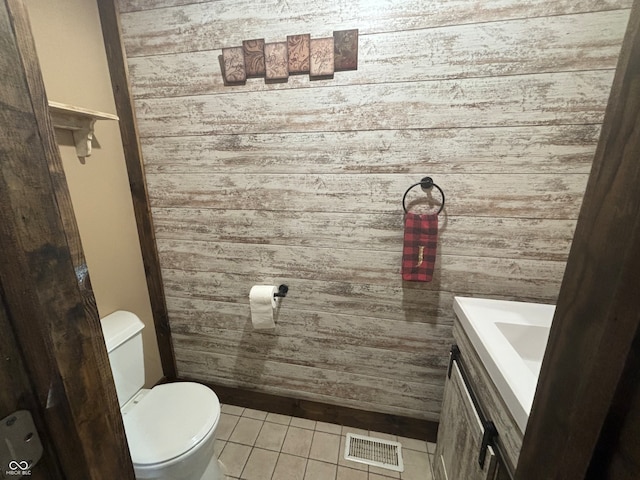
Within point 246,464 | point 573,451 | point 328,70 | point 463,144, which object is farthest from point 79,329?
point 246,464

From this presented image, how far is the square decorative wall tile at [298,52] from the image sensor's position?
122 cm

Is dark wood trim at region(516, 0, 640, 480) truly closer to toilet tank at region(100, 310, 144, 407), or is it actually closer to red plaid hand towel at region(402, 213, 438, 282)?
red plaid hand towel at region(402, 213, 438, 282)

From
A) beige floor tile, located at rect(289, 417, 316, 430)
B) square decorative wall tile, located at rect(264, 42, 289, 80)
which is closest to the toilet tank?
beige floor tile, located at rect(289, 417, 316, 430)

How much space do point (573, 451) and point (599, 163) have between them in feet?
1.09

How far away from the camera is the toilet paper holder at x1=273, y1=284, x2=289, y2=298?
1511 millimetres

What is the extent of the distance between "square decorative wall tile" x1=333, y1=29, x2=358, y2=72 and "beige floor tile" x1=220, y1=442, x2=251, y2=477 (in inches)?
80.7

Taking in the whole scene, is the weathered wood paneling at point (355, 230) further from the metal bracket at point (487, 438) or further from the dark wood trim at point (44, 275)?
the dark wood trim at point (44, 275)

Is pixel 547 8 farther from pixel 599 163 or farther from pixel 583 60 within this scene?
pixel 599 163

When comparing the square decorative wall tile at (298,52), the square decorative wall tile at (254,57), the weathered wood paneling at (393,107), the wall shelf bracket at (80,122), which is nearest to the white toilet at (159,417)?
the wall shelf bracket at (80,122)

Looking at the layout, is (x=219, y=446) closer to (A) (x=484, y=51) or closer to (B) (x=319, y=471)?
(B) (x=319, y=471)

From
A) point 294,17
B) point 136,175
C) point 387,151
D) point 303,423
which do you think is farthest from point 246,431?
point 294,17

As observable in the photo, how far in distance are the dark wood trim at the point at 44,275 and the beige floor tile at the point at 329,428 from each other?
1433 millimetres

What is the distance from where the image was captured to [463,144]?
119cm

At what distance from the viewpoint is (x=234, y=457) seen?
1.54m
